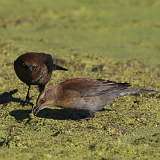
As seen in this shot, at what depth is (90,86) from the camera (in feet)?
27.4

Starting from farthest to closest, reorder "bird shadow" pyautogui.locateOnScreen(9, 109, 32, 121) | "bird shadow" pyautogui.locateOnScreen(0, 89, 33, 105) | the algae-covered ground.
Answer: "bird shadow" pyautogui.locateOnScreen(0, 89, 33, 105) → "bird shadow" pyautogui.locateOnScreen(9, 109, 32, 121) → the algae-covered ground

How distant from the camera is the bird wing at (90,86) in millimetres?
8266

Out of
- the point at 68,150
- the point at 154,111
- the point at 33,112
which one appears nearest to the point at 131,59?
the point at 154,111

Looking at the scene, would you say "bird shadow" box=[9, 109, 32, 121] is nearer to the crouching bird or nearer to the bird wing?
the crouching bird

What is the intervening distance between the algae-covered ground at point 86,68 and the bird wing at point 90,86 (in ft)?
1.17

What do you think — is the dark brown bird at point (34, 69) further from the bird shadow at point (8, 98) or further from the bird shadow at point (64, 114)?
the bird shadow at point (64, 114)

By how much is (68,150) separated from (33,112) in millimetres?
1135

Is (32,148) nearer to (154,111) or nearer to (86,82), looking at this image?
(86,82)

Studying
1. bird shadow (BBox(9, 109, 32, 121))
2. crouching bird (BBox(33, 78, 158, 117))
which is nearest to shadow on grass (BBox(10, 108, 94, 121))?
bird shadow (BBox(9, 109, 32, 121))

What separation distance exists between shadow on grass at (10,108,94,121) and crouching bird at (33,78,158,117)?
0.71 feet

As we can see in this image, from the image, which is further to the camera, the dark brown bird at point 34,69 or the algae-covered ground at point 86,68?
the dark brown bird at point 34,69

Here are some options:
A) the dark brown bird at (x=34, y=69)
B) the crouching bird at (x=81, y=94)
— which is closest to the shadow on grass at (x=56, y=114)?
the crouching bird at (x=81, y=94)

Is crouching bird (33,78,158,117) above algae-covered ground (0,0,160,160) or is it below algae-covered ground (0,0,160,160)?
above

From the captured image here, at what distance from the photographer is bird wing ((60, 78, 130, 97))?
8.27m
